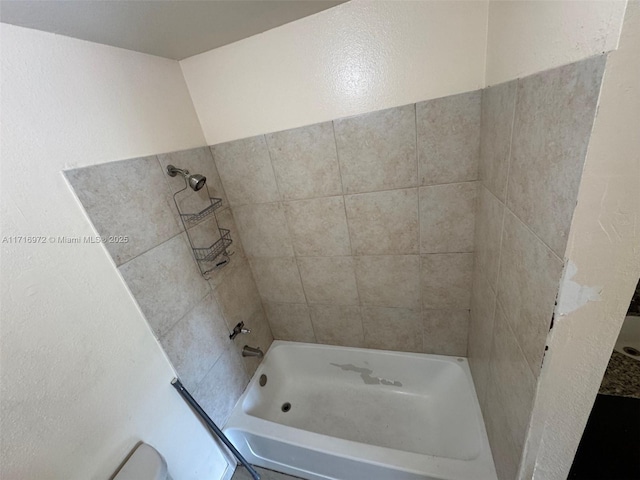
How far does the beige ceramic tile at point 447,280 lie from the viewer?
1174 mm

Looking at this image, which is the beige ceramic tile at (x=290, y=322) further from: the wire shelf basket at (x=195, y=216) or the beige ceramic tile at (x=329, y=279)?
the wire shelf basket at (x=195, y=216)

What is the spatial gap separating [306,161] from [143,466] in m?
1.26

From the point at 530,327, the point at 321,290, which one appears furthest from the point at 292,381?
the point at 530,327

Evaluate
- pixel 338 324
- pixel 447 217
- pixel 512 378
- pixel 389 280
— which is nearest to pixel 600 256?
pixel 512 378

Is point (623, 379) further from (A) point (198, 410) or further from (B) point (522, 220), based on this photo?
(A) point (198, 410)

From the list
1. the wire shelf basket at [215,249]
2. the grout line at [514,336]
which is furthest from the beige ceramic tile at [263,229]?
the grout line at [514,336]

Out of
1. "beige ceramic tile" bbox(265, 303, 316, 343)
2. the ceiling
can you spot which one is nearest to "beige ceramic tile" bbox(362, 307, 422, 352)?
"beige ceramic tile" bbox(265, 303, 316, 343)

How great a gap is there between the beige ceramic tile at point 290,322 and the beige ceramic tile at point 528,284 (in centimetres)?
108

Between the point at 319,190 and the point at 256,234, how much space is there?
460mm

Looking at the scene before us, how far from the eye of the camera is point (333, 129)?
3.54 ft

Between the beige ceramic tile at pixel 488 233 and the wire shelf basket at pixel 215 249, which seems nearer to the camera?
the beige ceramic tile at pixel 488 233

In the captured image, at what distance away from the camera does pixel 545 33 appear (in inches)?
19.6

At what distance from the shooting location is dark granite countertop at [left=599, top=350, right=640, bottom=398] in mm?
767

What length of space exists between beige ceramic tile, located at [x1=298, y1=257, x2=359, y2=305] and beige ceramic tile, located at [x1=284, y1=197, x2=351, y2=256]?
50mm
